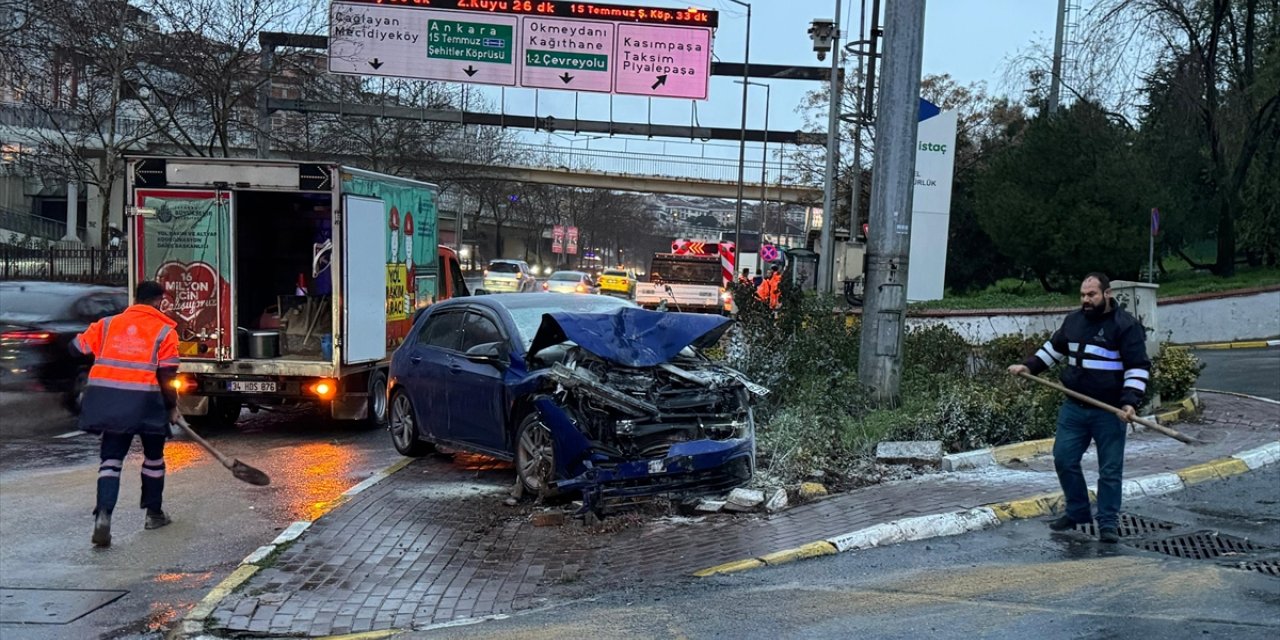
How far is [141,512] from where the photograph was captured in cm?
841

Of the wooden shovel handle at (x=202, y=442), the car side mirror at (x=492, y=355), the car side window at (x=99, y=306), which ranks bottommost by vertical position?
the wooden shovel handle at (x=202, y=442)

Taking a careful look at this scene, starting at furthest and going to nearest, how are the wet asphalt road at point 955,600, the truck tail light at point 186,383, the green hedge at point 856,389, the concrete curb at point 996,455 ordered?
the truck tail light at point 186,383, the green hedge at point 856,389, the concrete curb at point 996,455, the wet asphalt road at point 955,600

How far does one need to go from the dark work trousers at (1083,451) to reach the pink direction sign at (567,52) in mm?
18552

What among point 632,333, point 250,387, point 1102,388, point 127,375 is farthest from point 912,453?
point 250,387

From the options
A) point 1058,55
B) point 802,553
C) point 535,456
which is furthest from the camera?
point 1058,55

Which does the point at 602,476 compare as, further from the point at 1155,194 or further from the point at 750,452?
the point at 1155,194

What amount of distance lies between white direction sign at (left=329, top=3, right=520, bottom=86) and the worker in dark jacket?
19.1 metres

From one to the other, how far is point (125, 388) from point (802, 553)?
15.5 feet

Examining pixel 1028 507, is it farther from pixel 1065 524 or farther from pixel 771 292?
pixel 771 292

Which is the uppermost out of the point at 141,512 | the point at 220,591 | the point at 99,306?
the point at 99,306

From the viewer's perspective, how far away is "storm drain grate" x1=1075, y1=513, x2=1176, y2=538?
733 cm

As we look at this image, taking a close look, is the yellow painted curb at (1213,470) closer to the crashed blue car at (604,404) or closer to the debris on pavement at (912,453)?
the debris on pavement at (912,453)

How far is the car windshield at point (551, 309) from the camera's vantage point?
9336 millimetres

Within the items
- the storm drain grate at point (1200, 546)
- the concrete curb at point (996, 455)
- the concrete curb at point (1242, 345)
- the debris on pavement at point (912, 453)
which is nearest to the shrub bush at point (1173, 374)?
the concrete curb at point (996, 455)
